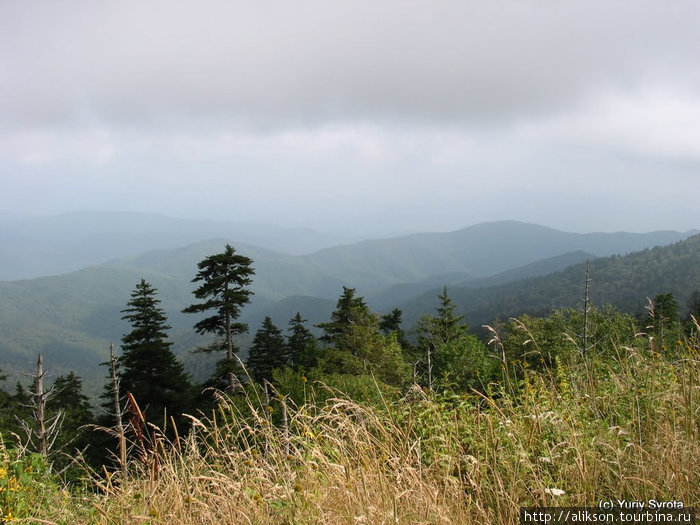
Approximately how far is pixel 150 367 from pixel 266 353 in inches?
826

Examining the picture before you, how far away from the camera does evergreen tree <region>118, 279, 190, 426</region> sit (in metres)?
28.5

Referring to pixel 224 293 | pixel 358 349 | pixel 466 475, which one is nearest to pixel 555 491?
pixel 466 475

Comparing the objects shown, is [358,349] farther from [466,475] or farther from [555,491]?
[555,491]

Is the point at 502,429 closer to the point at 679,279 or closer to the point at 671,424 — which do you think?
the point at 671,424

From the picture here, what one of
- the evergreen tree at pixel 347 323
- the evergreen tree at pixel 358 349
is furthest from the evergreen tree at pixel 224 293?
the evergreen tree at pixel 347 323

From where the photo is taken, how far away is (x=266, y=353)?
49.4 meters

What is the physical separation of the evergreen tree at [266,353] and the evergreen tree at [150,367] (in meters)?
18.0

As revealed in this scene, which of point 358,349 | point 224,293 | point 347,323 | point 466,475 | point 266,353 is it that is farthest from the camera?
point 266,353

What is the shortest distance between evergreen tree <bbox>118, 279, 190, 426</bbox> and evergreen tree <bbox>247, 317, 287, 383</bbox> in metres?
18.0

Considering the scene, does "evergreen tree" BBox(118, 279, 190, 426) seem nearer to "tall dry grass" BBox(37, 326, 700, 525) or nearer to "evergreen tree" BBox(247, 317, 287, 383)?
"evergreen tree" BBox(247, 317, 287, 383)

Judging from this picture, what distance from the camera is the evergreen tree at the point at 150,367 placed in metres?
28.5

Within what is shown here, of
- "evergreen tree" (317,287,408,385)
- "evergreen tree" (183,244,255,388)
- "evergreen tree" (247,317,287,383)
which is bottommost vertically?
"evergreen tree" (247,317,287,383)

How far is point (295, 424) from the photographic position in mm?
4238

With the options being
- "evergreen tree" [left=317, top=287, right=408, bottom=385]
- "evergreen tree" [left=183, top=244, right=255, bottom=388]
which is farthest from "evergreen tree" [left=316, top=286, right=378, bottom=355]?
"evergreen tree" [left=183, top=244, right=255, bottom=388]
